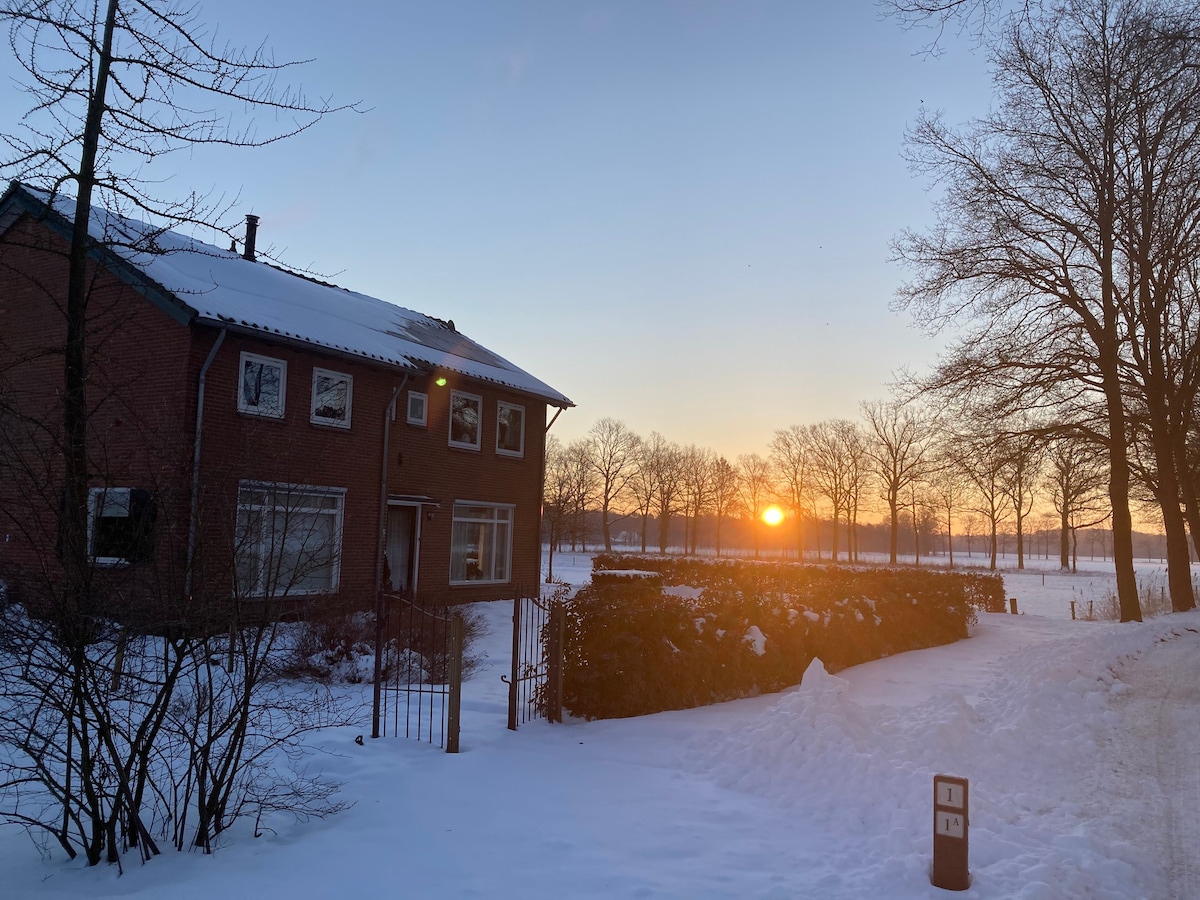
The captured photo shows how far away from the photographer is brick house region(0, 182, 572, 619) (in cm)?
1234

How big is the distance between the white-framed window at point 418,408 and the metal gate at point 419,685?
6.08 m

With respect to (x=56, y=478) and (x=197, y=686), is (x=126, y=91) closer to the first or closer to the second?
(x=56, y=478)

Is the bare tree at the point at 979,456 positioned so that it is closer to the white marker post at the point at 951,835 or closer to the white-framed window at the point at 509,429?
the white-framed window at the point at 509,429

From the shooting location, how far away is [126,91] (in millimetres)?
Result: 8484

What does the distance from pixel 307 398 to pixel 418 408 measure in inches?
123

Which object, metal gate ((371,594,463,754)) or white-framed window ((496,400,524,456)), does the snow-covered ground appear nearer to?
metal gate ((371,594,463,754))

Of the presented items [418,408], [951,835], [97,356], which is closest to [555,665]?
[951,835]

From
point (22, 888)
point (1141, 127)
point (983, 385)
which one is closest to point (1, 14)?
point (22, 888)

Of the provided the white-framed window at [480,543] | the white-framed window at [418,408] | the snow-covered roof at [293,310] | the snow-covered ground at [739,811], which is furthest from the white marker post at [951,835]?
the white-framed window at [480,543]

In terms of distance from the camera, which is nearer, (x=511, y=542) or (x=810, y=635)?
(x=810, y=635)

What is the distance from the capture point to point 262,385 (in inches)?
592

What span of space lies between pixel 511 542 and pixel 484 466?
7.56ft

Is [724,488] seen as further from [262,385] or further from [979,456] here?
[262,385]

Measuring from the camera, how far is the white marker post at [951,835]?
189 inches
